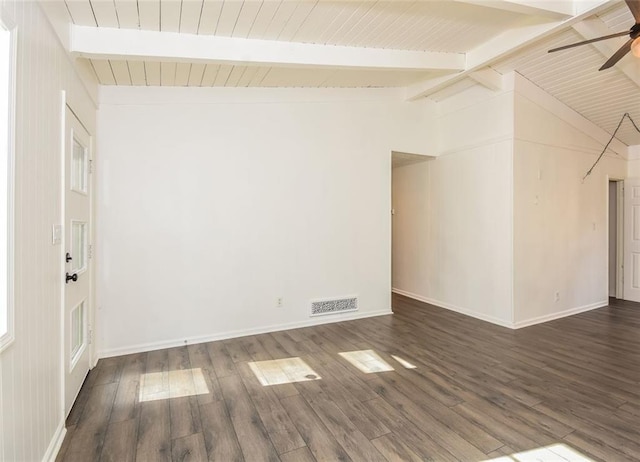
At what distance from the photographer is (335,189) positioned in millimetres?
4457

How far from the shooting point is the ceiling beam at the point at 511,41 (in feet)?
9.39

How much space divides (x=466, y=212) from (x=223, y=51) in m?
3.67

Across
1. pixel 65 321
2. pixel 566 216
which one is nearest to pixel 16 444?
pixel 65 321

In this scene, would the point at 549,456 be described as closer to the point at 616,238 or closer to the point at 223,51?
the point at 223,51

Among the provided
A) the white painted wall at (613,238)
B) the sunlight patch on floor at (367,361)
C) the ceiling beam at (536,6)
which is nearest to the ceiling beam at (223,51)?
the ceiling beam at (536,6)

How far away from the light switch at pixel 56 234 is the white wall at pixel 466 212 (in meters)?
4.50

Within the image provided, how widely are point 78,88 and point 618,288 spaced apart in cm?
806

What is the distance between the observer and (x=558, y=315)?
183 inches

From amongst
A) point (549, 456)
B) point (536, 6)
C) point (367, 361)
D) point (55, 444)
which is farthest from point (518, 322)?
point (55, 444)

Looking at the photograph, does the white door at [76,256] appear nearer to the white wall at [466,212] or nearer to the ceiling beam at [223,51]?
the ceiling beam at [223,51]

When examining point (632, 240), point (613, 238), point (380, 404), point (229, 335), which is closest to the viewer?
point (380, 404)

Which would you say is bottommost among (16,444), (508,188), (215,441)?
(215,441)

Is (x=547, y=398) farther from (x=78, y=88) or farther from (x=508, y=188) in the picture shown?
(x=78, y=88)

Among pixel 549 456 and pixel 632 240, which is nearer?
pixel 549 456
